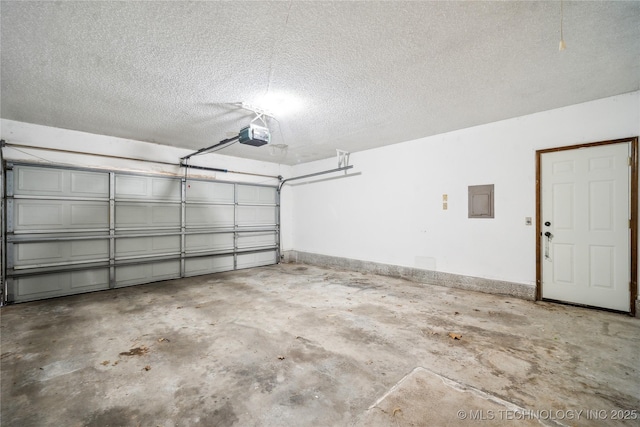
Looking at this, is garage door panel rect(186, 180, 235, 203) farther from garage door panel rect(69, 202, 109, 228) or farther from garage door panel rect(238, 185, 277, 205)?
garage door panel rect(69, 202, 109, 228)

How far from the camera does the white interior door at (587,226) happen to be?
3.48 metres

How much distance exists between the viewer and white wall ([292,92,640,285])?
389 centimetres

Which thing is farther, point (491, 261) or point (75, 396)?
point (491, 261)

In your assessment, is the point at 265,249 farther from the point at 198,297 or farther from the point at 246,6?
the point at 246,6

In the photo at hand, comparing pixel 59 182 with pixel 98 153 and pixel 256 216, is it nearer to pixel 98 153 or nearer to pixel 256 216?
pixel 98 153

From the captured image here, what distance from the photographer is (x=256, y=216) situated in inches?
290

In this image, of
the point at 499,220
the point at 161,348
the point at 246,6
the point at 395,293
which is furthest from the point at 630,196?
the point at 161,348

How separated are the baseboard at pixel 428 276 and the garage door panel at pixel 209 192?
2670 millimetres

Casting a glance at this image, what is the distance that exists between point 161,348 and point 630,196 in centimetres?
579

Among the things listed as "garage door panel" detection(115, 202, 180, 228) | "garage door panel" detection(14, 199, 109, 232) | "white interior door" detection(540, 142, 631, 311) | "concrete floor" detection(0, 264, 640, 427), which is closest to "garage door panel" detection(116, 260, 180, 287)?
"garage door panel" detection(115, 202, 180, 228)

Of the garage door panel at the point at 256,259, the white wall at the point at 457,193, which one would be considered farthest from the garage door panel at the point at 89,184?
the white wall at the point at 457,193

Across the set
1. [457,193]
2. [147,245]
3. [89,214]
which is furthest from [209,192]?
[457,193]

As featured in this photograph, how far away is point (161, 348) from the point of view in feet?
8.84

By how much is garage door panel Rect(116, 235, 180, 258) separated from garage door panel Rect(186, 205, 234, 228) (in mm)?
508
